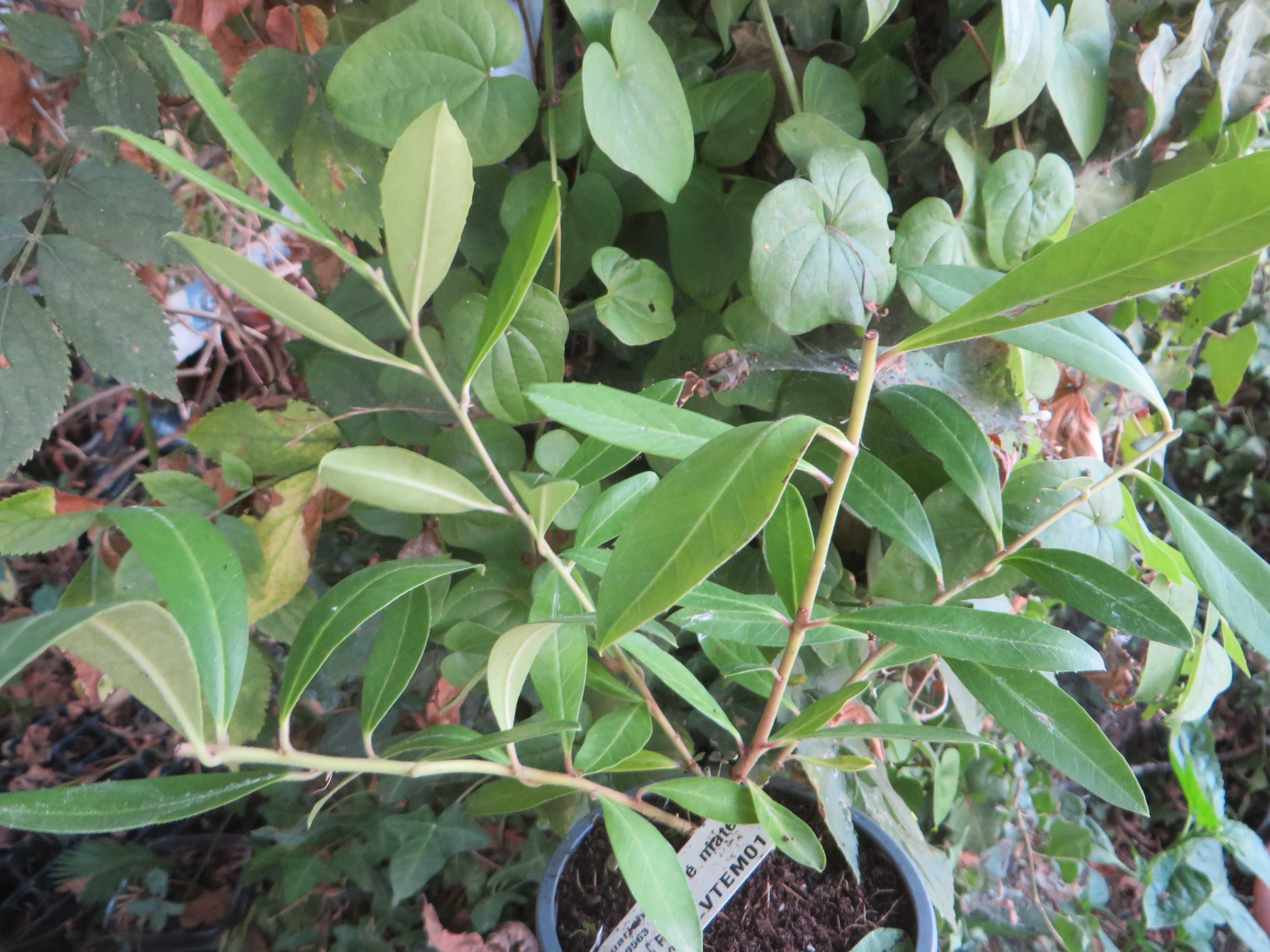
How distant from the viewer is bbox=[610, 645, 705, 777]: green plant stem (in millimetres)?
519

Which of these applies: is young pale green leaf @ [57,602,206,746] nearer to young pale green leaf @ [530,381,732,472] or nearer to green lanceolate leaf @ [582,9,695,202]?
young pale green leaf @ [530,381,732,472]

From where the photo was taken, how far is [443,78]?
567 millimetres

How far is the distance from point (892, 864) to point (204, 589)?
1.83 ft

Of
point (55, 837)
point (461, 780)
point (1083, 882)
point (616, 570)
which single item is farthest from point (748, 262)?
point (55, 837)

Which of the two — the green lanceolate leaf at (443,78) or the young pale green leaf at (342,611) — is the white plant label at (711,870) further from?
the green lanceolate leaf at (443,78)

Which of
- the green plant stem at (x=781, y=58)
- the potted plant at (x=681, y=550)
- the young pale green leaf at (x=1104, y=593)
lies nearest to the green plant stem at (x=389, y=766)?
the potted plant at (x=681, y=550)

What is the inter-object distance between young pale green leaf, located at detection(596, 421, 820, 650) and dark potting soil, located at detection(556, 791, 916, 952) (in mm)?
439

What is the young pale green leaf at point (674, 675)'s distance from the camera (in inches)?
18.1

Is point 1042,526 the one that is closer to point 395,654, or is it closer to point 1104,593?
point 1104,593

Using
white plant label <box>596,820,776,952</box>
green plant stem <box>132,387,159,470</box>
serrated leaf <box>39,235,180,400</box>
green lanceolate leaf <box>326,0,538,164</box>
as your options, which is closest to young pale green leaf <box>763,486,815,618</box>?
white plant label <box>596,820,776,952</box>

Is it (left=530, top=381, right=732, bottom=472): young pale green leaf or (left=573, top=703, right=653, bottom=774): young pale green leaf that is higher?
(left=530, top=381, right=732, bottom=472): young pale green leaf

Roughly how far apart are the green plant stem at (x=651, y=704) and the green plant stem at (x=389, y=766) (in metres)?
0.05

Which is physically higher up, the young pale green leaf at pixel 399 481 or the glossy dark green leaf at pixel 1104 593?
the young pale green leaf at pixel 399 481

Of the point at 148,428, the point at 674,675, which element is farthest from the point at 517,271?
the point at 148,428
